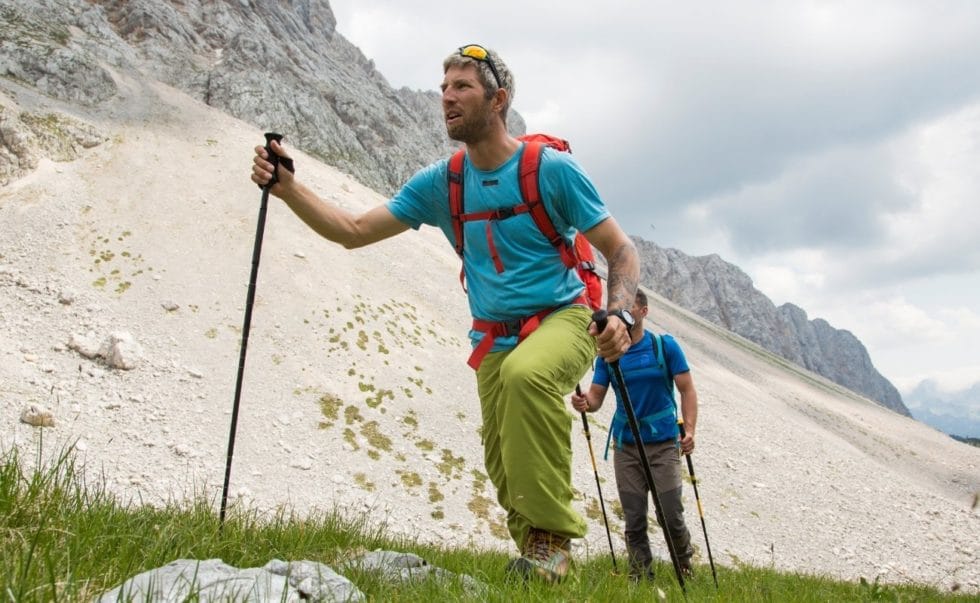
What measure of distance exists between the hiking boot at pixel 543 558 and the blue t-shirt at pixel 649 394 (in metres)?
4.07

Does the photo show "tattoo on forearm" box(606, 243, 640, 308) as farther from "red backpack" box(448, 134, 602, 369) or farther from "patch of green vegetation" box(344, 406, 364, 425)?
"patch of green vegetation" box(344, 406, 364, 425)

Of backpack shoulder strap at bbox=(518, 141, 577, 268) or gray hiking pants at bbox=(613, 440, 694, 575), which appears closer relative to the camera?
backpack shoulder strap at bbox=(518, 141, 577, 268)

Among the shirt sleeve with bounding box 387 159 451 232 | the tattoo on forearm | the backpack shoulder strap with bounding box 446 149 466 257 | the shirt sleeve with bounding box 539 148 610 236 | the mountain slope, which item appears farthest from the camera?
the mountain slope

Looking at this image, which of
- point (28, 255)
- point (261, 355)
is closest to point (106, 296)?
point (28, 255)

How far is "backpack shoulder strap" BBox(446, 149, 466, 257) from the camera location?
572 cm

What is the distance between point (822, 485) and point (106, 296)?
151 ft

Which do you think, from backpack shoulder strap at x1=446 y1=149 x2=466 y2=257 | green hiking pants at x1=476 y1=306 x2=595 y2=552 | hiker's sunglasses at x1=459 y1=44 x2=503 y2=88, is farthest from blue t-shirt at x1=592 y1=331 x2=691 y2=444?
hiker's sunglasses at x1=459 y1=44 x2=503 y2=88

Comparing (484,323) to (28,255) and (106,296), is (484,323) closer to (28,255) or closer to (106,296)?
(106,296)

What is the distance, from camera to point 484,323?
5.56m

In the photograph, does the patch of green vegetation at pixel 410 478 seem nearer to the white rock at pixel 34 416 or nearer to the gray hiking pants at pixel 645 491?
the white rock at pixel 34 416

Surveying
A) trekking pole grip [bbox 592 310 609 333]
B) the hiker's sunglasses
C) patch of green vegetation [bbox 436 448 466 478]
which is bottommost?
patch of green vegetation [bbox 436 448 466 478]

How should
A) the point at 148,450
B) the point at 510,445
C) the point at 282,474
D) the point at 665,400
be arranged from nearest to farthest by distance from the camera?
the point at 510,445 → the point at 665,400 → the point at 148,450 → the point at 282,474

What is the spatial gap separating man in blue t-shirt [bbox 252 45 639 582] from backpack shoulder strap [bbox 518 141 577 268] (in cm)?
5

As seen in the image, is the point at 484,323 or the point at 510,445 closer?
the point at 510,445
